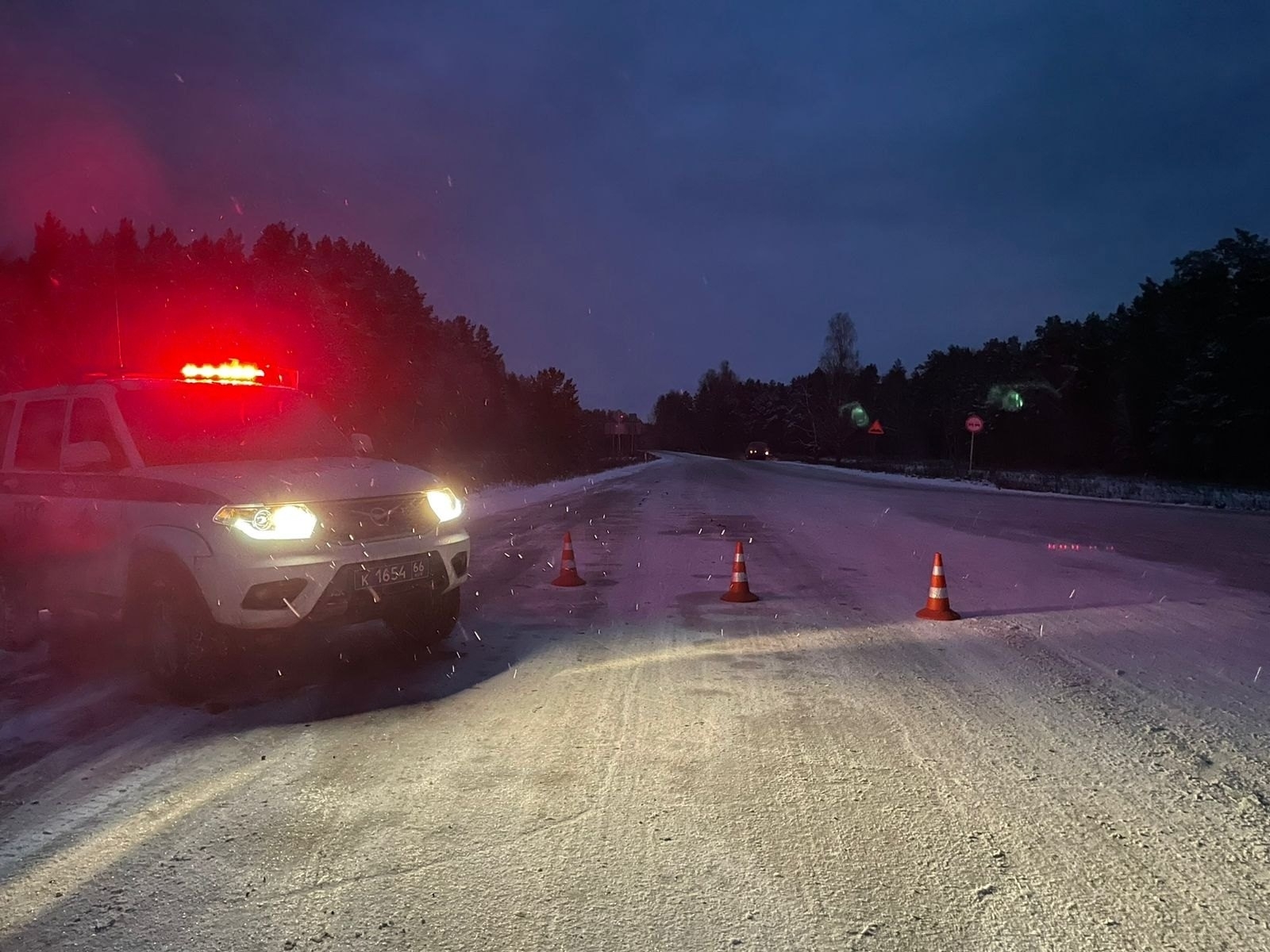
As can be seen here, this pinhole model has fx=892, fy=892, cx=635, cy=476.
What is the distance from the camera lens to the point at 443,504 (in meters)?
6.96

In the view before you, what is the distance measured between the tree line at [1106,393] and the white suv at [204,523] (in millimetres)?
44136

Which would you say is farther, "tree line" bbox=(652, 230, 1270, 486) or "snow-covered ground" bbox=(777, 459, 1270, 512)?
"tree line" bbox=(652, 230, 1270, 486)

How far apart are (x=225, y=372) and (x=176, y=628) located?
2.41 m

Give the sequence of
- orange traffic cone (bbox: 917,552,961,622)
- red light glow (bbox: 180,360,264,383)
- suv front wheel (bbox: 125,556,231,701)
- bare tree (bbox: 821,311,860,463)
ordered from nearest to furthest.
→ 1. suv front wheel (bbox: 125,556,231,701)
2. red light glow (bbox: 180,360,264,383)
3. orange traffic cone (bbox: 917,552,961,622)
4. bare tree (bbox: 821,311,860,463)

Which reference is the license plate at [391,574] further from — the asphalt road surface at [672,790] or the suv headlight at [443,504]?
the asphalt road surface at [672,790]

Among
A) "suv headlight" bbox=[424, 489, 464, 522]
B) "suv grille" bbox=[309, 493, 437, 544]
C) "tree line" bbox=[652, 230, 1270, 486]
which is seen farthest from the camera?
"tree line" bbox=[652, 230, 1270, 486]

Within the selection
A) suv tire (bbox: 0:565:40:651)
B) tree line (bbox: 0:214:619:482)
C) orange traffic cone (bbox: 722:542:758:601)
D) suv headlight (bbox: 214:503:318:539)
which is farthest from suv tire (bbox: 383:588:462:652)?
tree line (bbox: 0:214:619:482)

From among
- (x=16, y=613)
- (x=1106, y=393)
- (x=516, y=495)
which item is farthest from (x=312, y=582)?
(x=1106, y=393)

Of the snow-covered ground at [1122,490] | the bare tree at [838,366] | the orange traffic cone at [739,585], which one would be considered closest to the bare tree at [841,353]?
the bare tree at [838,366]

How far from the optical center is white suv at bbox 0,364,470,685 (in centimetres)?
564

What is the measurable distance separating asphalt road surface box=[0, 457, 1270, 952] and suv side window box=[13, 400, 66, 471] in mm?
1594

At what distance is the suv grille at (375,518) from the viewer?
5.92 meters

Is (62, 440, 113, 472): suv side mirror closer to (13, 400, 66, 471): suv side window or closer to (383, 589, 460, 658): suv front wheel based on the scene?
(13, 400, 66, 471): suv side window

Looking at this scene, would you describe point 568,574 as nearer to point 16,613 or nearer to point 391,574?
point 391,574
